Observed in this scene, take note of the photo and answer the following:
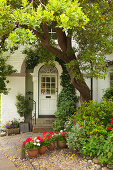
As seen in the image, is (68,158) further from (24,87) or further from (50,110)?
(24,87)

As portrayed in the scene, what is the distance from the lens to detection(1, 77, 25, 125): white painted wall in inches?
331

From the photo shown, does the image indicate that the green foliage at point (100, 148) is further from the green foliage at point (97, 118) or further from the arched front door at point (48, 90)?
the arched front door at point (48, 90)

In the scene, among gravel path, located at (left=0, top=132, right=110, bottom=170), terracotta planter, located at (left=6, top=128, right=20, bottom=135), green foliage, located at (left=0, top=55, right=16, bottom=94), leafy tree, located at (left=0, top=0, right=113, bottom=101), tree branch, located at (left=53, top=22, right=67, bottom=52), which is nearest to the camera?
gravel path, located at (left=0, top=132, right=110, bottom=170)

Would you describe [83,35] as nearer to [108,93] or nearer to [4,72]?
[108,93]

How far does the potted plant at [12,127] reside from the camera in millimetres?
7779

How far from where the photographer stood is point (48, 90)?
345 inches

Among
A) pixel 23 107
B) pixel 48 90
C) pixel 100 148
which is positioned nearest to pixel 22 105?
pixel 23 107

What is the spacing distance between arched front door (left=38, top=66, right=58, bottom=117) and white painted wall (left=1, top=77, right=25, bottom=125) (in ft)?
3.25

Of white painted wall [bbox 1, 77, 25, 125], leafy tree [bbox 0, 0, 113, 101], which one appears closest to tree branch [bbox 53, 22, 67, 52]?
leafy tree [bbox 0, 0, 113, 101]

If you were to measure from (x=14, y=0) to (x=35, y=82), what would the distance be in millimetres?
4169

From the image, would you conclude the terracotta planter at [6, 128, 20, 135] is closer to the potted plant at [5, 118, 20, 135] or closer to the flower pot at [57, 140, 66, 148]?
the potted plant at [5, 118, 20, 135]

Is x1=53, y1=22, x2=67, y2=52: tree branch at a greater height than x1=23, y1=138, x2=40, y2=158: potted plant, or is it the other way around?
x1=53, y1=22, x2=67, y2=52: tree branch

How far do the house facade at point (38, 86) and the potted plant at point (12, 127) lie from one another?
37 centimetres

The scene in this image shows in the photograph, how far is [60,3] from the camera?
12.8 feet
